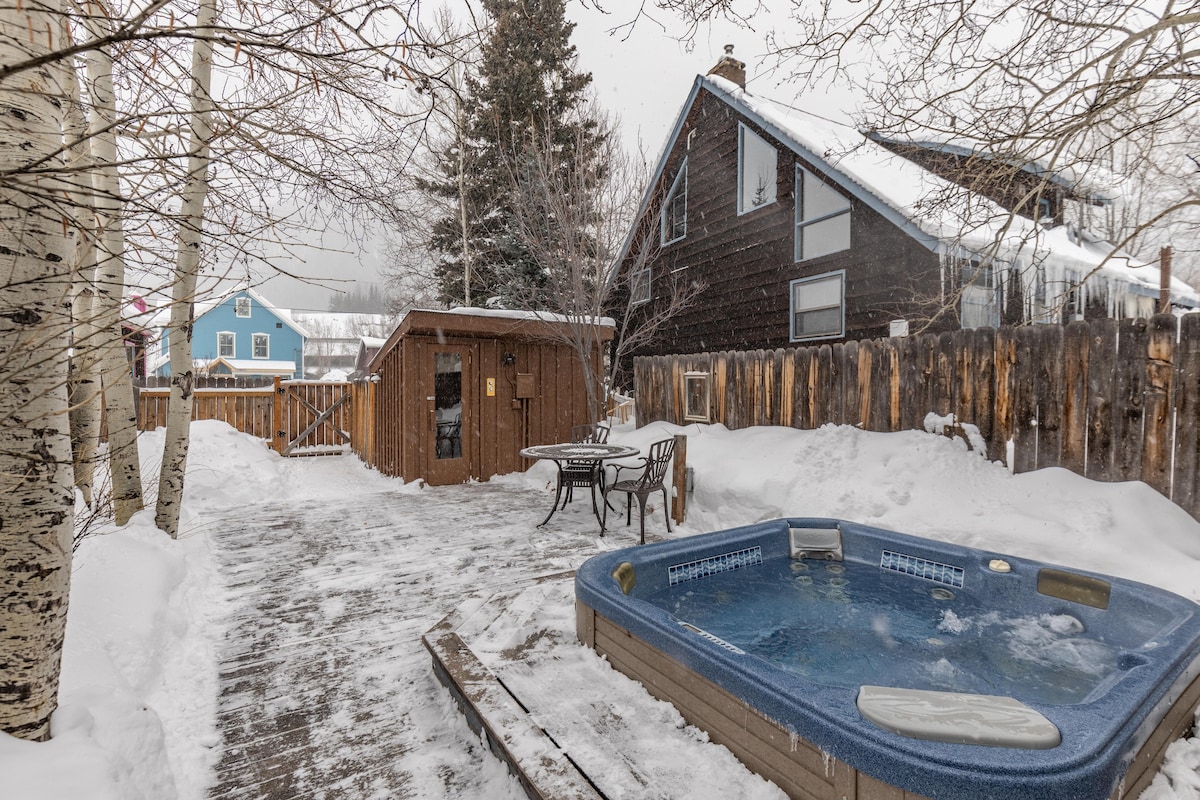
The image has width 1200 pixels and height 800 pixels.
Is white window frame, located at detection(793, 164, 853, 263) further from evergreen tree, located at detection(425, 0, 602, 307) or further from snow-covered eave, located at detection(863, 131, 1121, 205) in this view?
evergreen tree, located at detection(425, 0, 602, 307)

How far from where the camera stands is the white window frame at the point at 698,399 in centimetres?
745

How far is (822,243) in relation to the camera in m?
8.96

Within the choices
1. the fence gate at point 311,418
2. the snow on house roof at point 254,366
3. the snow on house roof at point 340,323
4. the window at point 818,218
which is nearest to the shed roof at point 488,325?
the fence gate at point 311,418

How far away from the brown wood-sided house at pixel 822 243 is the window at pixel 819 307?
0.06 ft

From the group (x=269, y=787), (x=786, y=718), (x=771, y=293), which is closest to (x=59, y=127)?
(x=269, y=787)

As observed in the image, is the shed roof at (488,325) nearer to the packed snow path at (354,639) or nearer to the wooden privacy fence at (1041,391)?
the packed snow path at (354,639)

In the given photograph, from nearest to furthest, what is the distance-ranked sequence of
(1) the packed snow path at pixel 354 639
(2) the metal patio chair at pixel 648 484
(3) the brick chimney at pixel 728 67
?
(1) the packed snow path at pixel 354 639
(2) the metal patio chair at pixel 648 484
(3) the brick chimney at pixel 728 67

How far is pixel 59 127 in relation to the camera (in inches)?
65.9

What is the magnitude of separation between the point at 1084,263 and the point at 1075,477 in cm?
486

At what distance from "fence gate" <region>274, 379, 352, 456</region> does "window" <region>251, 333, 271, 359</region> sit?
1602 centimetres

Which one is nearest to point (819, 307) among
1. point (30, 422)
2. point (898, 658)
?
point (898, 658)

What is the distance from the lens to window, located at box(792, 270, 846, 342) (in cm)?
876

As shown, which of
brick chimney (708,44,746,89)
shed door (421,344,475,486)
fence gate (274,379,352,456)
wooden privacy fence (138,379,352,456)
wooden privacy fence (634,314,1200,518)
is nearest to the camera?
wooden privacy fence (634,314,1200,518)

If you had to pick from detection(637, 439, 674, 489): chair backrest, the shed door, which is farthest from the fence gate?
detection(637, 439, 674, 489): chair backrest
